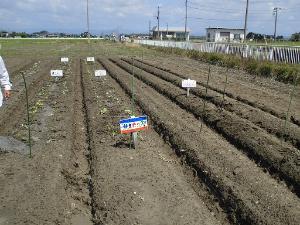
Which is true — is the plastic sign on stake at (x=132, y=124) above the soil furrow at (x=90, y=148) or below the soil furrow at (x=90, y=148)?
above

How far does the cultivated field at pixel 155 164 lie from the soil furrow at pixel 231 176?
0.05 ft

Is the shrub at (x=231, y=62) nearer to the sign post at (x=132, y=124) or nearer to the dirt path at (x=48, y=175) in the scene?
the dirt path at (x=48, y=175)

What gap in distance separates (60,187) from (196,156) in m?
2.59

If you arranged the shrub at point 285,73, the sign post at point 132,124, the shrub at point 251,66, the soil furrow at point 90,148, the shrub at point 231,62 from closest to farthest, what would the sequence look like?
the soil furrow at point 90,148
the sign post at point 132,124
the shrub at point 285,73
the shrub at point 251,66
the shrub at point 231,62

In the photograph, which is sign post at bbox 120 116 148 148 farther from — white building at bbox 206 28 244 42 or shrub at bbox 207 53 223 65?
white building at bbox 206 28 244 42

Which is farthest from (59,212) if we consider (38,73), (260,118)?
(38,73)

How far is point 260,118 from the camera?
1012 cm

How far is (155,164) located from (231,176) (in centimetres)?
135

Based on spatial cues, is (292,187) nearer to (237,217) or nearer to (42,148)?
(237,217)

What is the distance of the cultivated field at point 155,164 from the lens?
5457mm

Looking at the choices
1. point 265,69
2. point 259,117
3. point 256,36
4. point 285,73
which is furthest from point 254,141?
point 256,36

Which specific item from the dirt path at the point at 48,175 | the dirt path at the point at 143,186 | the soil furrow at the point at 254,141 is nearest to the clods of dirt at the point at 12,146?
the dirt path at the point at 48,175

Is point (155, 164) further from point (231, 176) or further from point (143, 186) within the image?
point (231, 176)

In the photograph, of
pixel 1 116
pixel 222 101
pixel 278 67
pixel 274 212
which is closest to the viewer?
pixel 274 212
